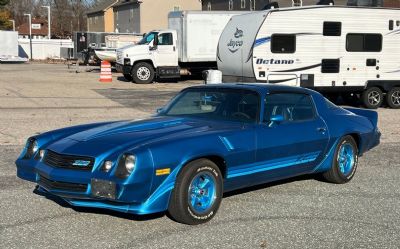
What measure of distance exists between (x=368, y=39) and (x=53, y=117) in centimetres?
979

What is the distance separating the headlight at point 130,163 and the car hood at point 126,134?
14 cm

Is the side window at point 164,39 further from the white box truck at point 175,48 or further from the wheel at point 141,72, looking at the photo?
the wheel at point 141,72

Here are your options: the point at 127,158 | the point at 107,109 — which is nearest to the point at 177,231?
the point at 127,158

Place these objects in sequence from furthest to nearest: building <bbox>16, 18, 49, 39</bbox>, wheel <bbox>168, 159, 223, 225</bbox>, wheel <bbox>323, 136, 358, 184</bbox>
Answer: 1. building <bbox>16, 18, 49, 39</bbox>
2. wheel <bbox>323, 136, 358, 184</bbox>
3. wheel <bbox>168, 159, 223, 225</bbox>

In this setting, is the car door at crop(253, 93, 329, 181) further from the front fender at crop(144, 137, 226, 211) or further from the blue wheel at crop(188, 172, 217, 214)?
the front fender at crop(144, 137, 226, 211)

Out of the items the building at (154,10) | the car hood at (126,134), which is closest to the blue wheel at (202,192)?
the car hood at (126,134)

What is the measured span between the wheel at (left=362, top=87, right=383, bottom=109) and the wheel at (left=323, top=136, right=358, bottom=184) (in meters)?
10.5

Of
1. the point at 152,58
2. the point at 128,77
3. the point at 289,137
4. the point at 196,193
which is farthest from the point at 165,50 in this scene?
the point at 196,193

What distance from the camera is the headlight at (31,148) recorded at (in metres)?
5.56

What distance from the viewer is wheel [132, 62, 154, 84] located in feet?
82.4

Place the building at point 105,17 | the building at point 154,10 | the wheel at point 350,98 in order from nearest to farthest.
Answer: the wheel at point 350,98
the building at point 154,10
the building at point 105,17

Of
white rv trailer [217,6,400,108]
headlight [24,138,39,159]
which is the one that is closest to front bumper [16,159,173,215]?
headlight [24,138,39,159]

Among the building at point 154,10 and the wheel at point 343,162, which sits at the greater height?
the building at point 154,10

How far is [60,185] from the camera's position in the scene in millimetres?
4883
